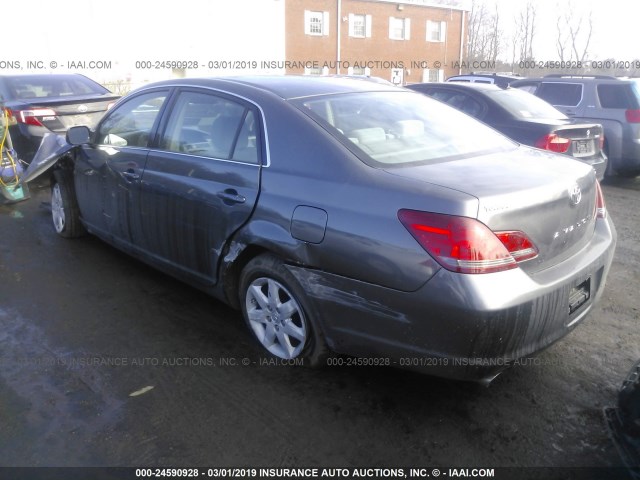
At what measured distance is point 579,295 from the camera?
2.86m

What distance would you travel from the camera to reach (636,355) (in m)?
3.38

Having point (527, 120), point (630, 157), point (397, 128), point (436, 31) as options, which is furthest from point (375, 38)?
point (397, 128)

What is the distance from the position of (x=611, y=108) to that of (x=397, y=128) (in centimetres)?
717

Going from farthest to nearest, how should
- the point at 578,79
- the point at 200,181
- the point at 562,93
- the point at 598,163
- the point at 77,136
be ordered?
1. the point at 562,93
2. the point at 578,79
3. the point at 598,163
4. the point at 77,136
5. the point at 200,181

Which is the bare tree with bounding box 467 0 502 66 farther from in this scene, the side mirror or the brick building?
the side mirror

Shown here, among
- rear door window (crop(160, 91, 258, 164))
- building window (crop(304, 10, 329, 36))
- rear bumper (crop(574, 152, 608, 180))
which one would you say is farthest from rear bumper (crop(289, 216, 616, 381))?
building window (crop(304, 10, 329, 36))

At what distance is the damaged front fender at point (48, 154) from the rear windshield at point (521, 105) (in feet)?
16.7

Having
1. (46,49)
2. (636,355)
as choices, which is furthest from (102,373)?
(46,49)

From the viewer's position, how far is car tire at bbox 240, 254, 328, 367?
3031 mm

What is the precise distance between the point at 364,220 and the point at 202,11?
96.8 ft

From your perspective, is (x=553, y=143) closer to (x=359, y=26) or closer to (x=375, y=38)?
(x=359, y=26)

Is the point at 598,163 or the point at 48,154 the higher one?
the point at 48,154

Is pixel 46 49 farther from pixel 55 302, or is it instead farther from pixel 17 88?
pixel 55 302

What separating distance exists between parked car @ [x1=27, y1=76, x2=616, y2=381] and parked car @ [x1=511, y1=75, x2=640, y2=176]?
625cm
